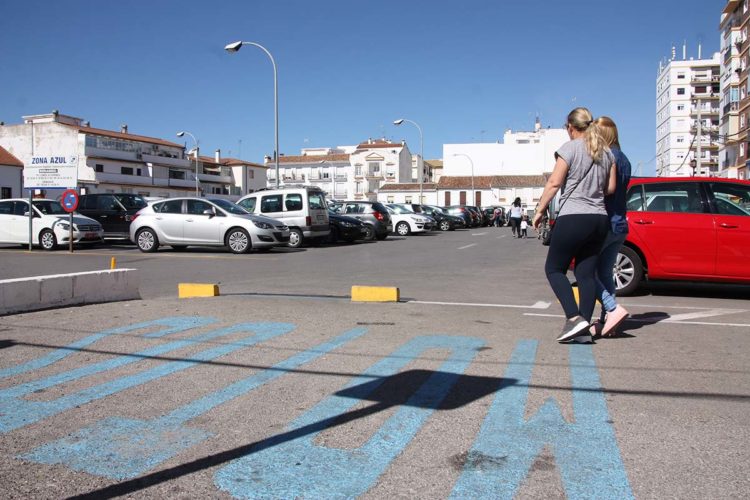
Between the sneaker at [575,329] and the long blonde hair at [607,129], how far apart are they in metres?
1.55

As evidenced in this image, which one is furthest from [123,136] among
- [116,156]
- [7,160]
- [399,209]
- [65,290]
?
[65,290]

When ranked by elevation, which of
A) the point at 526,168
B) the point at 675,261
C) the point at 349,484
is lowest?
the point at 349,484

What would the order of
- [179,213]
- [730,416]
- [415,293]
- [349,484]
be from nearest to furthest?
[349,484]
[730,416]
[415,293]
[179,213]

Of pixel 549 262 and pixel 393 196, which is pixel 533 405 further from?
pixel 393 196

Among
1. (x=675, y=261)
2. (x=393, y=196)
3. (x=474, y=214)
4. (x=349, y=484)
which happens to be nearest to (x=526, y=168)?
(x=393, y=196)

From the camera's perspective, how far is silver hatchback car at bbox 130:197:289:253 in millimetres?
17188

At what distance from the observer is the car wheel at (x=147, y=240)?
17750 millimetres

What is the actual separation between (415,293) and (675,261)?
341 centimetres

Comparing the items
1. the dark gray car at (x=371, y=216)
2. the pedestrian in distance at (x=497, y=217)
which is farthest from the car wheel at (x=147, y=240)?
the pedestrian in distance at (x=497, y=217)

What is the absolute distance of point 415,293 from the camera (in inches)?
350

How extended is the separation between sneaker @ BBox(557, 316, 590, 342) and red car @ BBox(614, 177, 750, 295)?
350 cm

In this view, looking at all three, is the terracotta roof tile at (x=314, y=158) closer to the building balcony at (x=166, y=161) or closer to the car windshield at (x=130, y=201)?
the building balcony at (x=166, y=161)

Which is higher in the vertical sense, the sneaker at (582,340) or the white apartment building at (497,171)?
the white apartment building at (497,171)

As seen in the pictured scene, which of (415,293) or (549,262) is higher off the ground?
(549,262)
